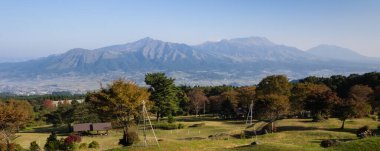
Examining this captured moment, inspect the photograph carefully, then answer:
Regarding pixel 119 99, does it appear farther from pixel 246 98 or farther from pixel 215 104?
pixel 215 104

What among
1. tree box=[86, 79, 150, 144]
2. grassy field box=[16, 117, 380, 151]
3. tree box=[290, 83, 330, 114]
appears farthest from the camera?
tree box=[290, 83, 330, 114]

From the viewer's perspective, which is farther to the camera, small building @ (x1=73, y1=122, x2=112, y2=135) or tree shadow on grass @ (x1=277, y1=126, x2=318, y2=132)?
small building @ (x1=73, y1=122, x2=112, y2=135)

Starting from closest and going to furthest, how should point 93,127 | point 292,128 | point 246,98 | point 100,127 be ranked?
point 292,128 < point 93,127 < point 100,127 < point 246,98

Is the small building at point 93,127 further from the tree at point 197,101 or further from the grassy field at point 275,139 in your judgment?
the tree at point 197,101

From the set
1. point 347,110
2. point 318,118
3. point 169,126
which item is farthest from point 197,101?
point 347,110

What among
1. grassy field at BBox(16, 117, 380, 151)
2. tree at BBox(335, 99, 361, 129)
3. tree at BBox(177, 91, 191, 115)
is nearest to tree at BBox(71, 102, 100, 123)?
grassy field at BBox(16, 117, 380, 151)

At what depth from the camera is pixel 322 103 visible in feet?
222

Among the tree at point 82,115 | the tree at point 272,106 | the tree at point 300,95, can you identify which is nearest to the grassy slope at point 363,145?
the tree at point 272,106

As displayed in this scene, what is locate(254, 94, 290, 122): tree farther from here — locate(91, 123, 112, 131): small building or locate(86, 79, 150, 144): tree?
locate(91, 123, 112, 131): small building

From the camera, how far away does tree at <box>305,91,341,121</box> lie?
64.7m

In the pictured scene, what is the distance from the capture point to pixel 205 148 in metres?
37.3

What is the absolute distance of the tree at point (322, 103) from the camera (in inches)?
2547

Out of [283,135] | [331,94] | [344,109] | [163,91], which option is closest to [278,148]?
[283,135]

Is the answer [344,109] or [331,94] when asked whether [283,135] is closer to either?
[344,109]
